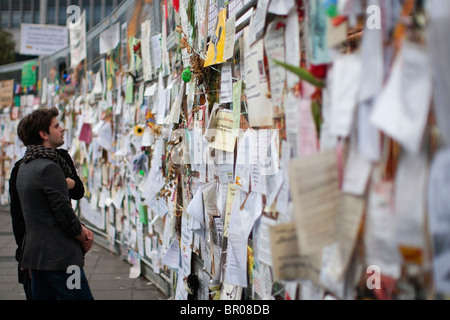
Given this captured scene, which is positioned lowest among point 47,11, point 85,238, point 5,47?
point 85,238

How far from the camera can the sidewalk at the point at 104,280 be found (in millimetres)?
5316

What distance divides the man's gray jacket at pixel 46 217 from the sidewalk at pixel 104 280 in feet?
6.31

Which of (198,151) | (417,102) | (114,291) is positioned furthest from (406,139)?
(114,291)

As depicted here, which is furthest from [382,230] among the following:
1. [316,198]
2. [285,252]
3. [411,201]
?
[285,252]

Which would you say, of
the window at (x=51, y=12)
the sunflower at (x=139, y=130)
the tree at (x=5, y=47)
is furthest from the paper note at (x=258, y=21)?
the window at (x=51, y=12)

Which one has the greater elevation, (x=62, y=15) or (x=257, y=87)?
(x=62, y=15)

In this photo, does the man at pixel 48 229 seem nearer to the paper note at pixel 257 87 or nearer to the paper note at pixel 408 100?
the paper note at pixel 257 87

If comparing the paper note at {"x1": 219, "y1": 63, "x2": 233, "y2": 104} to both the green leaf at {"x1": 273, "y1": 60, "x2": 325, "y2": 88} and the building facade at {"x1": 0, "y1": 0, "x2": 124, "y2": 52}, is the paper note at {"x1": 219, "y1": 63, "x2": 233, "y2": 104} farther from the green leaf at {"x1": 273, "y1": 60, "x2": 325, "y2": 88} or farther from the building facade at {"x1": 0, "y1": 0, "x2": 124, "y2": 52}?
the building facade at {"x1": 0, "y1": 0, "x2": 124, "y2": 52}

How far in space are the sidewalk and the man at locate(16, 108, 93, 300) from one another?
1.81m

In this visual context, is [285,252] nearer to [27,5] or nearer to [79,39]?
[79,39]

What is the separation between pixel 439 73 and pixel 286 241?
885 millimetres

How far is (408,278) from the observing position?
148cm

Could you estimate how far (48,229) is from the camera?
11.0ft

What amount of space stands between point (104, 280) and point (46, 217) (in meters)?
2.75
